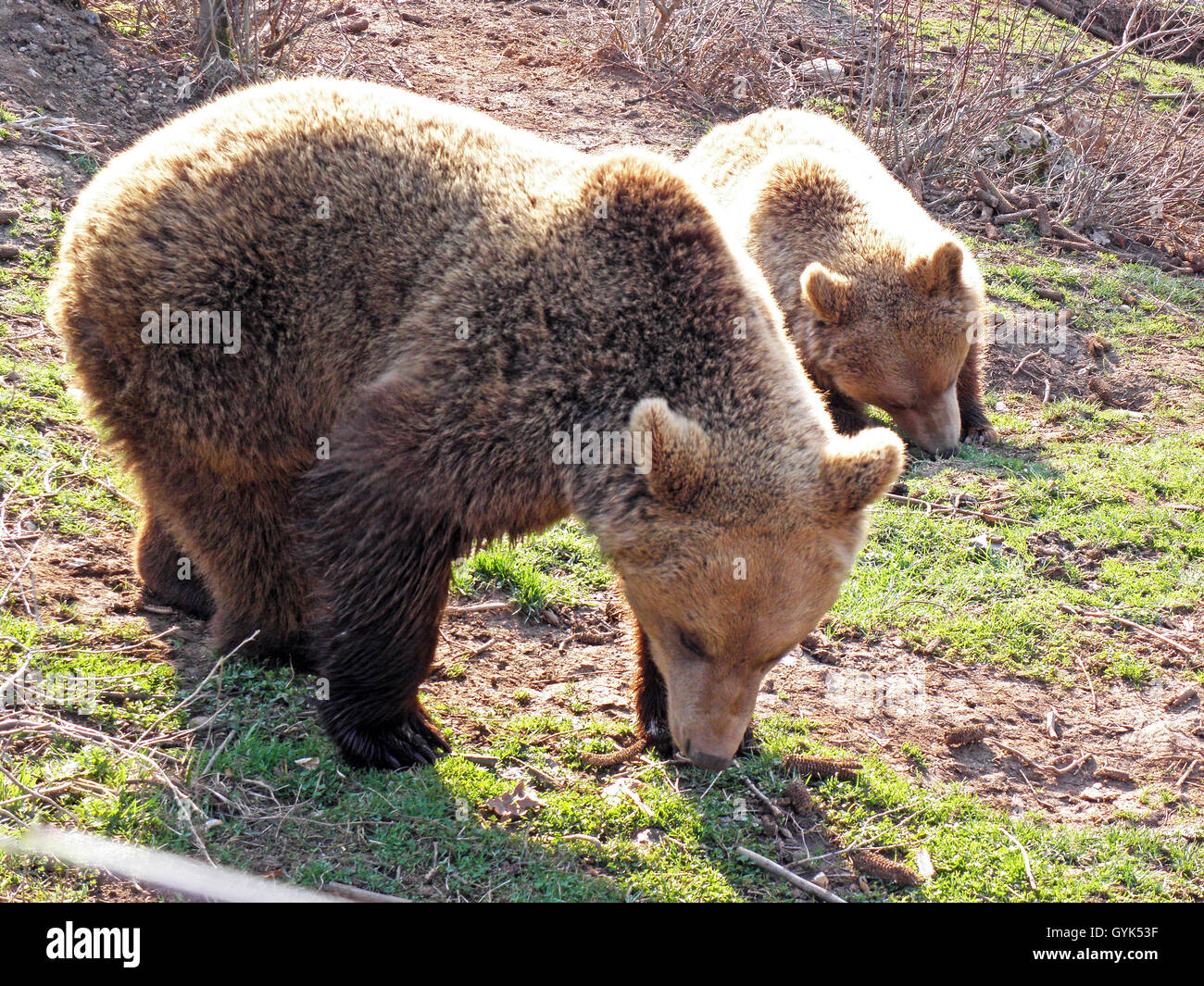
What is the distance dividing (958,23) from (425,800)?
47.1 feet

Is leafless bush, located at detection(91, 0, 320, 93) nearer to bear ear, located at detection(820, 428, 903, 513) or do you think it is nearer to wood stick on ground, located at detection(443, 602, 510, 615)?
wood stick on ground, located at detection(443, 602, 510, 615)

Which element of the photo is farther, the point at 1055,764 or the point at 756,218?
the point at 756,218

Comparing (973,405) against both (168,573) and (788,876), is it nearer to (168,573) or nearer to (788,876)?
(788,876)

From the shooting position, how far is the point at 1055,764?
4.85 m

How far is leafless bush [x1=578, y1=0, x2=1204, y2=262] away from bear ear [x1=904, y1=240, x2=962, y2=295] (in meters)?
4.50

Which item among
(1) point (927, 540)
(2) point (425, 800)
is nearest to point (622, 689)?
(2) point (425, 800)

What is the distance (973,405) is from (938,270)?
1402 millimetres

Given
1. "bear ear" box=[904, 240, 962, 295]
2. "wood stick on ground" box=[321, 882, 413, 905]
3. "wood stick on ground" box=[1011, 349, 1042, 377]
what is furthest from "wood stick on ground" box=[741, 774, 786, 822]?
"wood stick on ground" box=[1011, 349, 1042, 377]

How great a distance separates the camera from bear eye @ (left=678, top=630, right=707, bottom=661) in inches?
148

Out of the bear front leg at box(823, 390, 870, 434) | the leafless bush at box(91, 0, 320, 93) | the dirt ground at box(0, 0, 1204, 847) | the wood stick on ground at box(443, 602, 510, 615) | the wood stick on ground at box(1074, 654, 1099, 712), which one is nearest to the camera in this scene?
the dirt ground at box(0, 0, 1204, 847)

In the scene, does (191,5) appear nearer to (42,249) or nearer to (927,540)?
(42,249)

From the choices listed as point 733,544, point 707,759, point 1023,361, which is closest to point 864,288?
point 1023,361

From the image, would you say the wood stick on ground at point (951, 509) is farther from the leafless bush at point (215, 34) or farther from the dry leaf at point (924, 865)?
the leafless bush at point (215, 34)

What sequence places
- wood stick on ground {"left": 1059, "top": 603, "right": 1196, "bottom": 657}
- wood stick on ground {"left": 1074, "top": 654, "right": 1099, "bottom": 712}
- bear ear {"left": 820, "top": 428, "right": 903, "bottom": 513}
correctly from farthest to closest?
1. wood stick on ground {"left": 1059, "top": 603, "right": 1196, "bottom": 657}
2. wood stick on ground {"left": 1074, "top": 654, "right": 1099, "bottom": 712}
3. bear ear {"left": 820, "top": 428, "right": 903, "bottom": 513}
